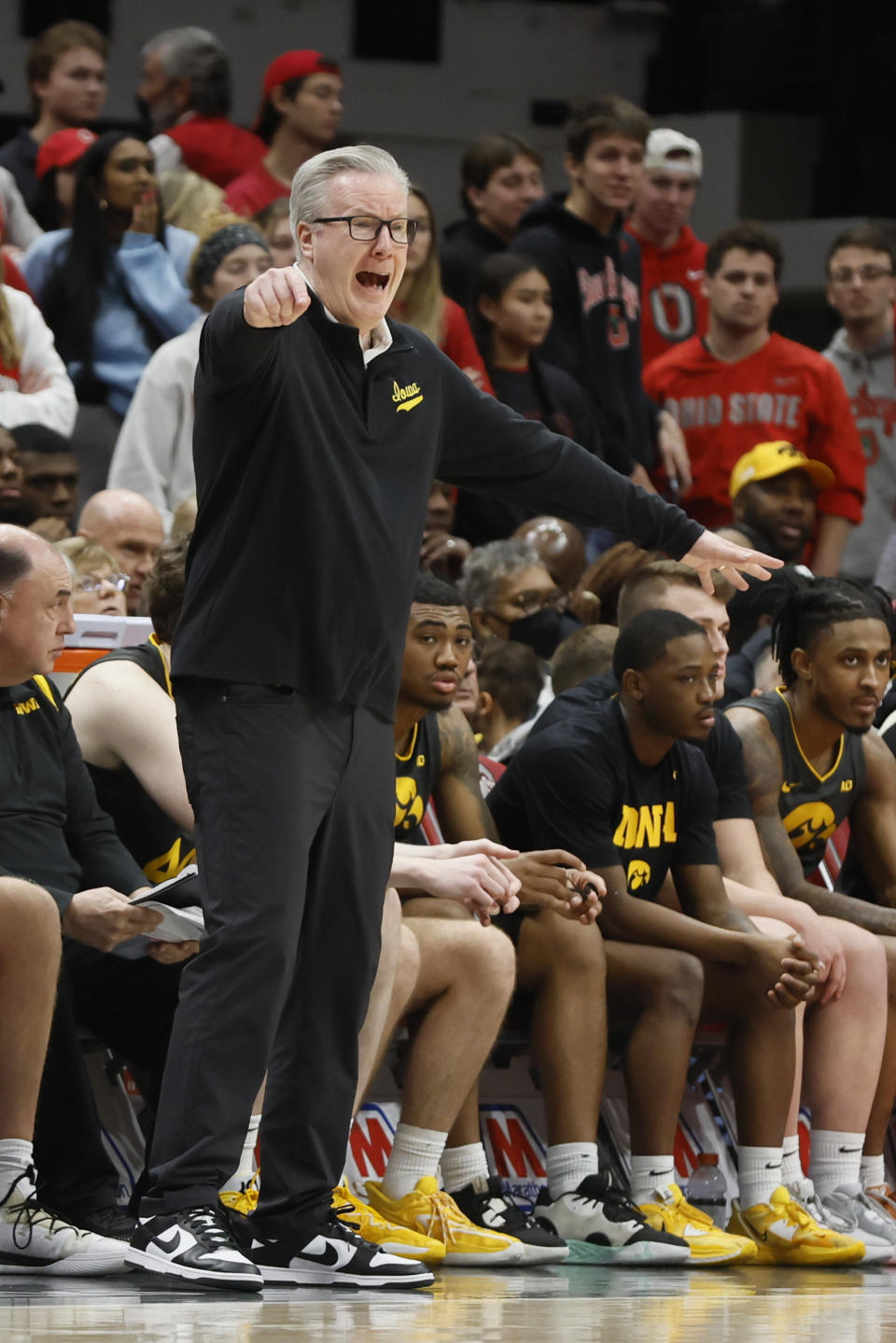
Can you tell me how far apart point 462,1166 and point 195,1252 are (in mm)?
1344

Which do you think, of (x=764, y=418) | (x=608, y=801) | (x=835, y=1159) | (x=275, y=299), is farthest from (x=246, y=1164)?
(x=764, y=418)

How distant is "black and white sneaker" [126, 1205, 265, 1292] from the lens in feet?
11.9

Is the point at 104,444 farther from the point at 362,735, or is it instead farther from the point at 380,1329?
the point at 380,1329

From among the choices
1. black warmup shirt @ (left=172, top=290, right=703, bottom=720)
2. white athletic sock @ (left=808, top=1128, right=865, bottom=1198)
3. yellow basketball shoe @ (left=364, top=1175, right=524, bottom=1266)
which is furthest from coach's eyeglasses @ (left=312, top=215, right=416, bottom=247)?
white athletic sock @ (left=808, top=1128, right=865, bottom=1198)

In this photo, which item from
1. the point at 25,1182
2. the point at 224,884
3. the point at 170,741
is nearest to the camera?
the point at 224,884

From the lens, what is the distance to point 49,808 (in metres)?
4.52

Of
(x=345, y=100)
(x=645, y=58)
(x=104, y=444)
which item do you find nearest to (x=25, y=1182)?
(x=104, y=444)

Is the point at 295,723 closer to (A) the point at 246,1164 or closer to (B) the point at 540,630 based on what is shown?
(A) the point at 246,1164

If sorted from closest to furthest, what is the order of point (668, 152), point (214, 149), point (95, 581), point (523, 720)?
point (95, 581) → point (523, 720) → point (214, 149) → point (668, 152)

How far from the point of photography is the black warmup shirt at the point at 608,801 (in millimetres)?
5266

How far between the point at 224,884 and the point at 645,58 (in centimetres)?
1114

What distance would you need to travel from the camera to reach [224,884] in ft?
12.3

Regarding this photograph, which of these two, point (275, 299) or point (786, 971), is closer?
point (275, 299)

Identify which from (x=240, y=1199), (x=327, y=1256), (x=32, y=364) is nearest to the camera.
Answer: (x=327, y=1256)
